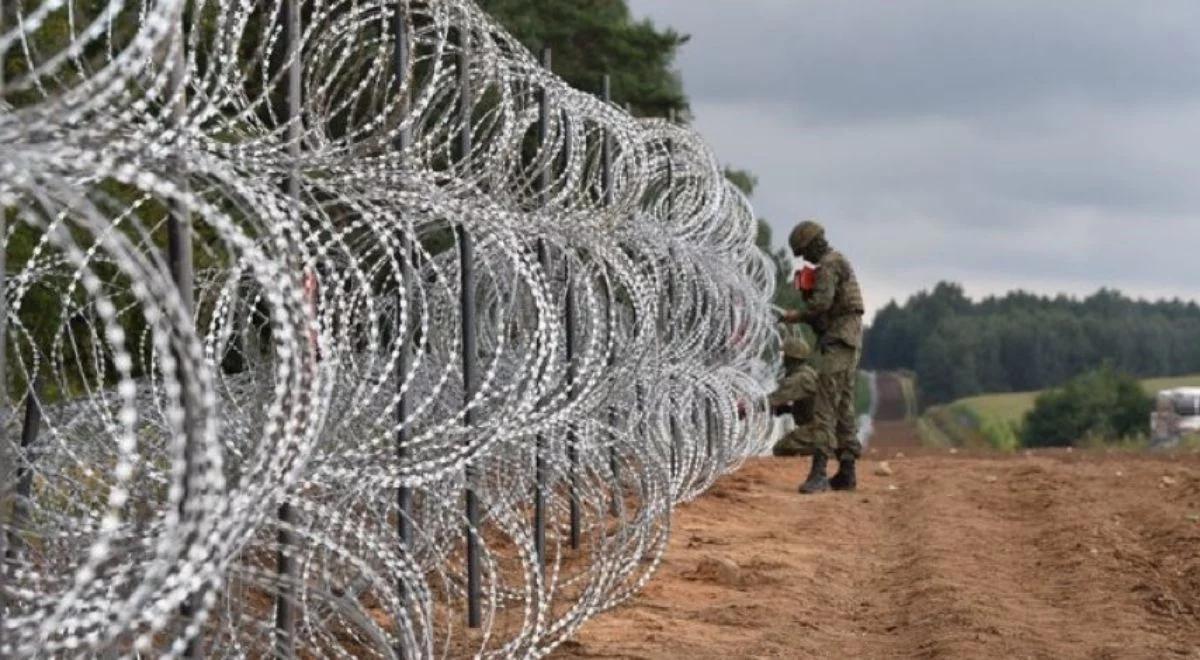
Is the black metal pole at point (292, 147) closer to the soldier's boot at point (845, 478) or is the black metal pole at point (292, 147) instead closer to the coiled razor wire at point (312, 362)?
the coiled razor wire at point (312, 362)

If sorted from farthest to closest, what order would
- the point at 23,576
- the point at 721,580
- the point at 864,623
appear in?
the point at 721,580 → the point at 864,623 → the point at 23,576

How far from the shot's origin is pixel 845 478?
18.7 metres

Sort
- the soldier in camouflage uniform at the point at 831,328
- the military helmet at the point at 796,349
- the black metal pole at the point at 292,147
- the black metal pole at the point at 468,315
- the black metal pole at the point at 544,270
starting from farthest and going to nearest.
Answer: the military helmet at the point at 796,349
the soldier in camouflage uniform at the point at 831,328
the black metal pole at the point at 544,270
the black metal pole at the point at 468,315
the black metal pole at the point at 292,147

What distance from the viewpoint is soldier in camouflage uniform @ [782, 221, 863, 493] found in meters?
17.5

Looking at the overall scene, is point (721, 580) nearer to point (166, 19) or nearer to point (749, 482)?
point (749, 482)

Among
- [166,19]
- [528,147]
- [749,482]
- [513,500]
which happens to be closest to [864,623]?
[513,500]

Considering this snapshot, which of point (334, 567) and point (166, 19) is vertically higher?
point (166, 19)

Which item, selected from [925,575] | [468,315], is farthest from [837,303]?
[468,315]

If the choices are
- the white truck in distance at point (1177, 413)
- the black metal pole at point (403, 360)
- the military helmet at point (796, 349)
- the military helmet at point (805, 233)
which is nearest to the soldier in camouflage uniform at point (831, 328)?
the military helmet at point (805, 233)

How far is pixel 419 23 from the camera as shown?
18.9 meters

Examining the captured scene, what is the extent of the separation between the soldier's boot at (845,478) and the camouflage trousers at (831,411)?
45 cm

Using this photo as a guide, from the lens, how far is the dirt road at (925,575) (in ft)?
32.0

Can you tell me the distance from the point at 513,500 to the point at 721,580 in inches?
135

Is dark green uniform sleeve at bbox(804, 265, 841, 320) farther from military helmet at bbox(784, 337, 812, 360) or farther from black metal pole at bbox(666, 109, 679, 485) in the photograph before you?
military helmet at bbox(784, 337, 812, 360)
